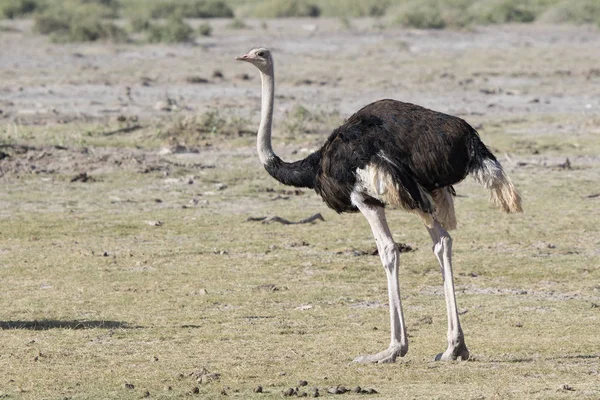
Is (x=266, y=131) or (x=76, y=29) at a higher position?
(x=266, y=131)

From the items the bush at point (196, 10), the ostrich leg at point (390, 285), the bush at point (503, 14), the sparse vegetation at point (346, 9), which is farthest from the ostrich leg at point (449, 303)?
the bush at point (196, 10)

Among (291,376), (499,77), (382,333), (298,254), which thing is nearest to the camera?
(291,376)

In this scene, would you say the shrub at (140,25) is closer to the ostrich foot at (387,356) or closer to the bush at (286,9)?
the bush at (286,9)

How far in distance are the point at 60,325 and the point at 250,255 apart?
2545 millimetres

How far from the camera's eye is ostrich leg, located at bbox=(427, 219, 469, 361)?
6.79 meters

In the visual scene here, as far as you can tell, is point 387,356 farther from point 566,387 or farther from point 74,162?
point 74,162

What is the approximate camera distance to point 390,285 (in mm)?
6977

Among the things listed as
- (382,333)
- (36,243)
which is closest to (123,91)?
(36,243)

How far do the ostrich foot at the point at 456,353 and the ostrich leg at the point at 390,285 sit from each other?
0.20 metres

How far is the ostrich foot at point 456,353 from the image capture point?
6.79 meters

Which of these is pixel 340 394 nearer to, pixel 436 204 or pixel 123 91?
pixel 436 204

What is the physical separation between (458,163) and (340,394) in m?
1.37

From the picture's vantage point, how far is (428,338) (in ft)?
24.6

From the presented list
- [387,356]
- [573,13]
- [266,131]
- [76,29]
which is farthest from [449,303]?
A: [573,13]
